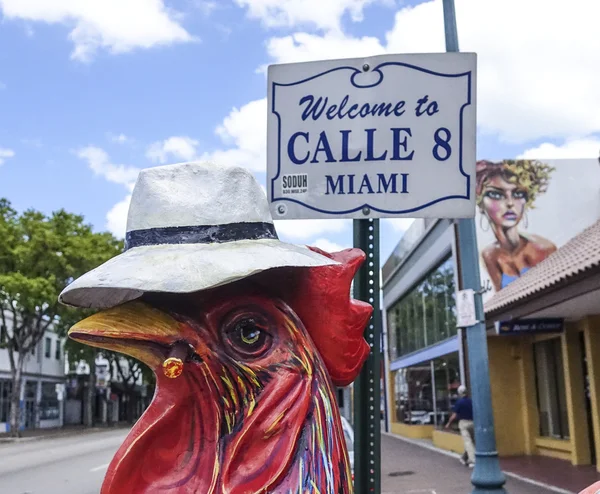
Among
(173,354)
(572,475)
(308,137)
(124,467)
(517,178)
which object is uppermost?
(517,178)

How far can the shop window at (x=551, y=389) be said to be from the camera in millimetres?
13859

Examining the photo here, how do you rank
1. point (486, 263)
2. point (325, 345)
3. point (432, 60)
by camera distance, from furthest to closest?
point (486, 263)
point (432, 60)
point (325, 345)

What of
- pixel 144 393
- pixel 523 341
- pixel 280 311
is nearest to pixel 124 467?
pixel 280 311

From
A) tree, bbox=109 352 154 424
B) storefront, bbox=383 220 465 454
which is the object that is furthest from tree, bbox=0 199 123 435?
storefront, bbox=383 220 465 454

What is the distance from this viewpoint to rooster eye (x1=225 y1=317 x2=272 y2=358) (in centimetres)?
131

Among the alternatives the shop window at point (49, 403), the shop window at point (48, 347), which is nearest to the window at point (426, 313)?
the shop window at point (49, 403)

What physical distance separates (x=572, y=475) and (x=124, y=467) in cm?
1140

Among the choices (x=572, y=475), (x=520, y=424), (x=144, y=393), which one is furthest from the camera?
(x=144, y=393)

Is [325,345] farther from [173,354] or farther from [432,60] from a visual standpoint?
[432,60]

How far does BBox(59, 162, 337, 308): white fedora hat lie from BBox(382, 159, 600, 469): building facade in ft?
23.8

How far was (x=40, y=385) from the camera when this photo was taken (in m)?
39.2

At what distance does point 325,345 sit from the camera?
4.64 ft

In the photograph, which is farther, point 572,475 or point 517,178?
point 517,178

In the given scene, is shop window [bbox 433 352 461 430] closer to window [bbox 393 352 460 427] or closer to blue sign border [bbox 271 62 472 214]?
window [bbox 393 352 460 427]
